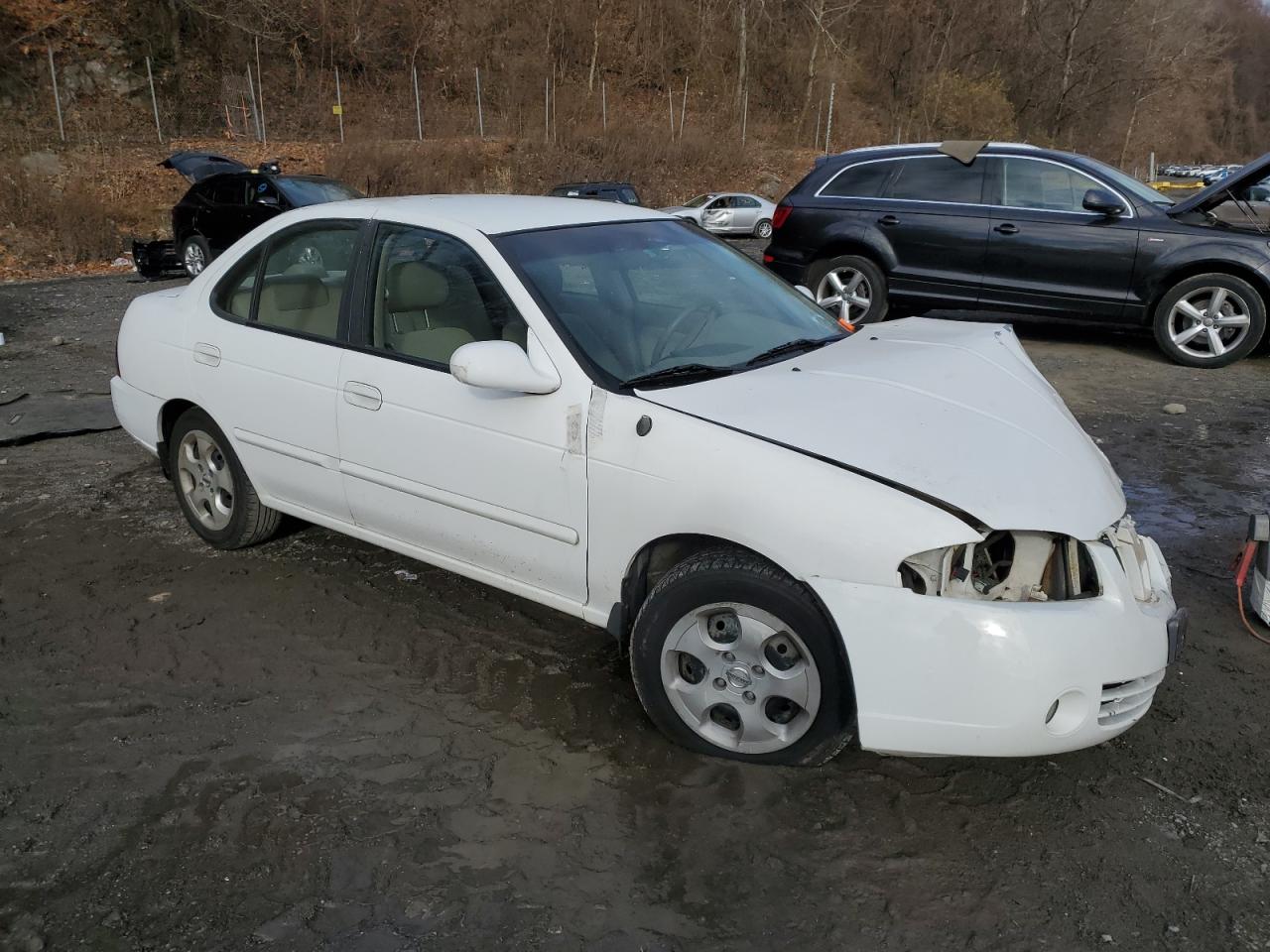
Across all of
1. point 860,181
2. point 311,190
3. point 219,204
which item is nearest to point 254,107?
point 219,204

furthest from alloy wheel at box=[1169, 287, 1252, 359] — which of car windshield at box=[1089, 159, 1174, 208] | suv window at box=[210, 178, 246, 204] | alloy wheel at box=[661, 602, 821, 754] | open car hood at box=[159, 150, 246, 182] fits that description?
open car hood at box=[159, 150, 246, 182]

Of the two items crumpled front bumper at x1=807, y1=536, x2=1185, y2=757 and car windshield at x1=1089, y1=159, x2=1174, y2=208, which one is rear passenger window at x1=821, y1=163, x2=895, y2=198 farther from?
crumpled front bumper at x1=807, y1=536, x2=1185, y2=757

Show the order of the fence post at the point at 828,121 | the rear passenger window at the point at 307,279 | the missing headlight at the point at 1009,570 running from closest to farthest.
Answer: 1. the missing headlight at the point at 1009,570
2. the rear passenger window at the point at 307,279
3. the fence post at the point at 828,121

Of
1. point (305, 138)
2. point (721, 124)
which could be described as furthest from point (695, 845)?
point (721, 124)

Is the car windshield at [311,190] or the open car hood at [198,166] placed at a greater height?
the open car hood at [198,166]

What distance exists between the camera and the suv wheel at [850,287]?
9359 mm

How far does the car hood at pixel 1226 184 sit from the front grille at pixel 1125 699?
239 inches

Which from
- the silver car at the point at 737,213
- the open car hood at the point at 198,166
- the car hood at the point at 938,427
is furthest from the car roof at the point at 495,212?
the silver car at the point at 737,213

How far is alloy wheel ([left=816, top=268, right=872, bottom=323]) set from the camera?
9.45 meters

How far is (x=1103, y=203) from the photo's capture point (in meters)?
8.34

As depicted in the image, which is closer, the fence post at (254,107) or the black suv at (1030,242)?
the black suv at (1030,242)

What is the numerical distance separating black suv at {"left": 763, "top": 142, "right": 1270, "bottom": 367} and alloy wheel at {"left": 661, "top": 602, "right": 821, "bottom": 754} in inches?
274

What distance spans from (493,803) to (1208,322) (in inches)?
308

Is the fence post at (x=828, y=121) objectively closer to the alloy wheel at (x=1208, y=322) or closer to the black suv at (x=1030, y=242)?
the black suv at (x=1030, y=242)
